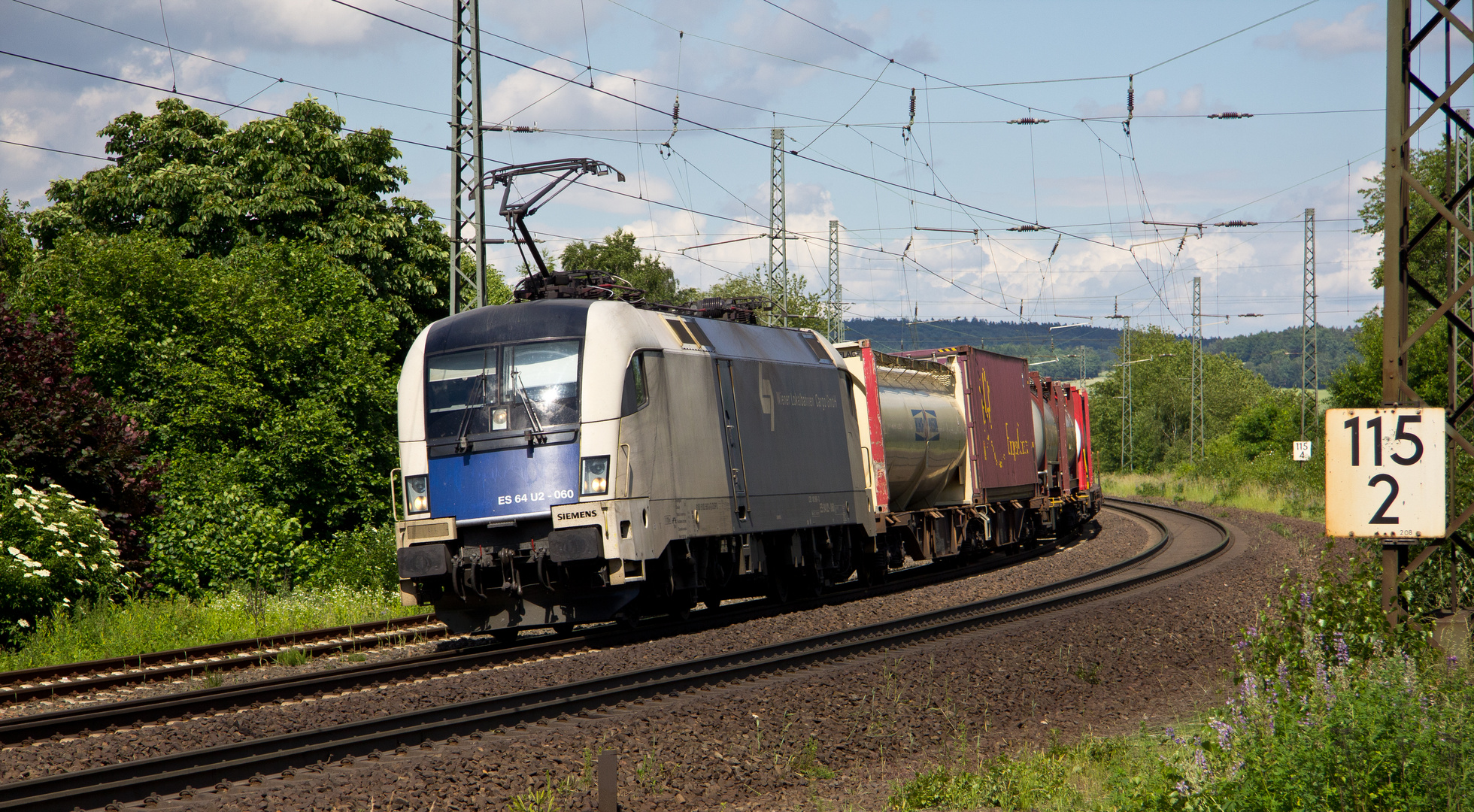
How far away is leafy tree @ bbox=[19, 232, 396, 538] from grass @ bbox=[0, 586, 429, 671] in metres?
2.46

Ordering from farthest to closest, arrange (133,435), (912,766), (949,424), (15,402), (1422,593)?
(949,424)
(133,435)
(15,402)
(1422,593)
(912,766)

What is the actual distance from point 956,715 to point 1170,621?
233 inches

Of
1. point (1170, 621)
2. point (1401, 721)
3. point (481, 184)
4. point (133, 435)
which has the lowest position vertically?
point (1170, 621)

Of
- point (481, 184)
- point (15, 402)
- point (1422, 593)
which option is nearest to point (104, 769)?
point (1422, 593)

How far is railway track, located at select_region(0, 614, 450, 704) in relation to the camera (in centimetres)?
1103

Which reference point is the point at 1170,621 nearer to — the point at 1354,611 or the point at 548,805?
the point at 1354,611

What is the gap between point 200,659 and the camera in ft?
42.5

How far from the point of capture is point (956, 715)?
9211 millimetres

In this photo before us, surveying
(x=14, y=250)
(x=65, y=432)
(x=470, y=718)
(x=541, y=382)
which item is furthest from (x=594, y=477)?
(x=14, y=250)

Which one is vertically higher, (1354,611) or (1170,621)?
(1354,611)

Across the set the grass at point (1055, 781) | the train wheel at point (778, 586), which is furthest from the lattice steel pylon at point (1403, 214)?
the train wheel at point (778, 586)

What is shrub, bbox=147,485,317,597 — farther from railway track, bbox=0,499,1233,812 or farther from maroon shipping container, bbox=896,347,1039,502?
maroon shipping container, bbox=896,347,1039,502

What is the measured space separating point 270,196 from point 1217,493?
36525 mm

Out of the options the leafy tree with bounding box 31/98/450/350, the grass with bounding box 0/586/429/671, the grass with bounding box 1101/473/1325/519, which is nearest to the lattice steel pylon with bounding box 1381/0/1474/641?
the grass with bounding box 0/586/429/671
